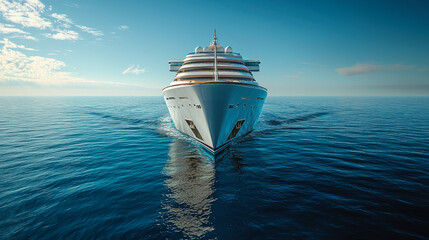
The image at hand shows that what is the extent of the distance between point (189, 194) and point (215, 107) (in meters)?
5.06

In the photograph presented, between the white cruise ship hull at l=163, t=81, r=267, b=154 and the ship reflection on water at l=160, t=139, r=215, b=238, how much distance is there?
1677mm

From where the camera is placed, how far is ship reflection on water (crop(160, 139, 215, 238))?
491cm

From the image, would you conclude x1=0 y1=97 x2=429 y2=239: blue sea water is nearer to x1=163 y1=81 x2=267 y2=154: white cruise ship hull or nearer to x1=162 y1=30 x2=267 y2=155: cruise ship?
x1=163 y1=81 x2=267 y2=154: white cruise ship hull

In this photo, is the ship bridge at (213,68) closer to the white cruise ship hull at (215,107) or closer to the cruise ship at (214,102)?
the cruise ship at (214,102)

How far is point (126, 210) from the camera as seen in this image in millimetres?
5598

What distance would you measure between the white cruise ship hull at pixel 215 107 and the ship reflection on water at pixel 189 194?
5.50 feet

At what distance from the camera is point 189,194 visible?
650 cm

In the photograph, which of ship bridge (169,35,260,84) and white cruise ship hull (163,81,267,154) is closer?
white cruise ship hull (163,81,267,154)

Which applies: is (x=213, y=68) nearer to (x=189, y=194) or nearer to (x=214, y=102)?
(x=214, y=102)

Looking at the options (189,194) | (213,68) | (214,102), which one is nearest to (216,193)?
(189,194)

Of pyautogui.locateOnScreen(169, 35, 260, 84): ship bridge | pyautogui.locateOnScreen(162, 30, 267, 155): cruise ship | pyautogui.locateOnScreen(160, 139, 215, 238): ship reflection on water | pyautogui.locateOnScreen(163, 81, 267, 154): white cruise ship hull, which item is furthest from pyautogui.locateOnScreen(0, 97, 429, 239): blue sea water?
pyautogui.locateOnScreen(169, 35, 260, 84): ship bridge

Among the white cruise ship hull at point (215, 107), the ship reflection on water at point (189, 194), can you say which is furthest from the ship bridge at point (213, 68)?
the ship reflection on water at point (189, 194)

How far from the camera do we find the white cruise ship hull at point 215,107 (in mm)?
9695

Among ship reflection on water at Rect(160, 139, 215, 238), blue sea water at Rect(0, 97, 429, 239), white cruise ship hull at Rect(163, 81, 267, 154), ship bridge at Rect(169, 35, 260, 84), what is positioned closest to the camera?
blue sea water at Rect(0, 97, 429, 239)
